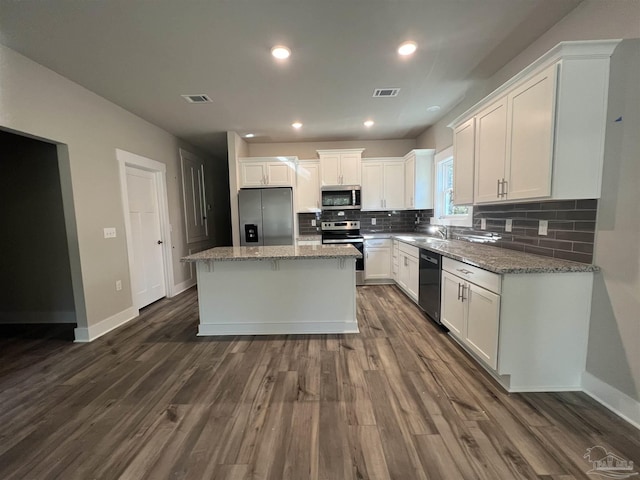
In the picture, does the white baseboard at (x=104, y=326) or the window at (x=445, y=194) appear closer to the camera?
the white baseboard at (x=104, y=326)

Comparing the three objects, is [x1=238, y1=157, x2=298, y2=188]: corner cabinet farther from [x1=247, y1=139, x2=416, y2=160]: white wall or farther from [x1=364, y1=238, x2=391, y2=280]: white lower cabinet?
[x1=364, y1=238, x2=391, y2=280]: white lower cabinet

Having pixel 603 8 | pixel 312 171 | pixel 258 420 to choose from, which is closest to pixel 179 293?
pixel 312 171

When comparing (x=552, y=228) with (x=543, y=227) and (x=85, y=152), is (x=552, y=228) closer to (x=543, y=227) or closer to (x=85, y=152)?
(x=543, y=227)

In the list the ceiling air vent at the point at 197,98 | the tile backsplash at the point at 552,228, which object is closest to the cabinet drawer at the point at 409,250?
the tile backsplash at the point at 552,228

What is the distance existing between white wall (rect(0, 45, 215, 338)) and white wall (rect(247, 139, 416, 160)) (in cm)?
213

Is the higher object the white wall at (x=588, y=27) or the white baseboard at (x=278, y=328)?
the white wall at (x=588, y=27)

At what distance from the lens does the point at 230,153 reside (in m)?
4.52

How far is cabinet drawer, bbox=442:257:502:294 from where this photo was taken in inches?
74.0

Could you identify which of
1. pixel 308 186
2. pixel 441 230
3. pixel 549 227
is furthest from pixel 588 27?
pixel 308 186

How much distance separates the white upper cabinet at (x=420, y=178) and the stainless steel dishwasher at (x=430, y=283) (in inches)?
65.2

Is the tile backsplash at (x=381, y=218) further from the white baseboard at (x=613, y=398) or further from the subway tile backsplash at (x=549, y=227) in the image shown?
Result: the white baseboard at (x=613, y=398)

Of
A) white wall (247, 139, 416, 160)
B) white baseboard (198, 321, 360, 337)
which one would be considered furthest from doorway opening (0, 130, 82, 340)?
white wall (247, 139, 416, 160)

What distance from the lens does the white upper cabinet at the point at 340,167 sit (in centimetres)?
476
